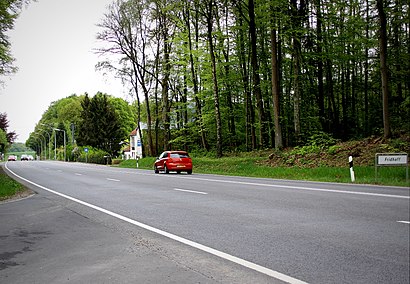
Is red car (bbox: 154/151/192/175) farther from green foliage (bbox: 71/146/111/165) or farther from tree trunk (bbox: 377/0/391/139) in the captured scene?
green foliage (bbox: 71/146/111/165)

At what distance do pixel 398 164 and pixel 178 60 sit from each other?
26205 mm

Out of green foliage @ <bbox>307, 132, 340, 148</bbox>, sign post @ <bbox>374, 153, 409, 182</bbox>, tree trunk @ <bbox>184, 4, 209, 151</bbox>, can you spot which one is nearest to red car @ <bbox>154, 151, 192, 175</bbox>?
green foliage @ <bbox>307, 132, 340, 148</bbox>

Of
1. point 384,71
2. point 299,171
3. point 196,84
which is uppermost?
point 196,84

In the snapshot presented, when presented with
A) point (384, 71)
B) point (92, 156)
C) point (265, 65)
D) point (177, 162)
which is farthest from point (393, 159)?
point (92, 156)

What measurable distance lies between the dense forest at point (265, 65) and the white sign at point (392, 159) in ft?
34.2

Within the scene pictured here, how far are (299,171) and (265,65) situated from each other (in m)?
14.1

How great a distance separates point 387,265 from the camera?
4.84 m

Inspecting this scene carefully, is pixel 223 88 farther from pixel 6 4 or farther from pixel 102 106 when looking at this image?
pixel 102 106

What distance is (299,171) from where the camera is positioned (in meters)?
20.6

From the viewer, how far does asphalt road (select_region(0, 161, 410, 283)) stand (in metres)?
4.79

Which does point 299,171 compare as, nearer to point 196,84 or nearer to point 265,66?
point 265,66

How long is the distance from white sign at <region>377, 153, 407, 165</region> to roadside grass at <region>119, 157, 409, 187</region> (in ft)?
2.26

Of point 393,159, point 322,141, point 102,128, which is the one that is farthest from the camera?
point 102,128

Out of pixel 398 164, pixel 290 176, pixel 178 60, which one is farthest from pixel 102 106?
pixel 398 164
